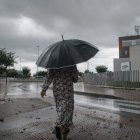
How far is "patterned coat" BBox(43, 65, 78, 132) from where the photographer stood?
5402 millimetres

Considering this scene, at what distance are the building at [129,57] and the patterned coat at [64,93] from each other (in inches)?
724

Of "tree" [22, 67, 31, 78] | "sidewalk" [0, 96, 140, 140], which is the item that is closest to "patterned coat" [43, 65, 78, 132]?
"sidewalk" [0, 96, 140, 140]

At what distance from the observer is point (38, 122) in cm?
764

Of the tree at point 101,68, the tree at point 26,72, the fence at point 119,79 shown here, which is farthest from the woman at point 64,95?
the tree at point 26,72

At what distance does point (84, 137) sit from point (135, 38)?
96.9 metres

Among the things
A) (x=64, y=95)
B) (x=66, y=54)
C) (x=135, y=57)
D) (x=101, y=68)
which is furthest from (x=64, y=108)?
(x=101, y=68)

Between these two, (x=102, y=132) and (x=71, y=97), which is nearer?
(x=71, y=97)

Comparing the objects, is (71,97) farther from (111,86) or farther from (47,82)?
(111,86)

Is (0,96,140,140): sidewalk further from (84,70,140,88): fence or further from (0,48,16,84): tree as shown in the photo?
(0,48,16,84): tree

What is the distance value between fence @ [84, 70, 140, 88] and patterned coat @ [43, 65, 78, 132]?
16802mm

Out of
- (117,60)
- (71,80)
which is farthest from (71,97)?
(117,60)

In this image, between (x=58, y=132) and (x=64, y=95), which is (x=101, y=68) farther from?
(x=64, y=95)

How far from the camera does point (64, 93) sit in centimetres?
543

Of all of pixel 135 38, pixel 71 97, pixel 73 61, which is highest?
pixel 135 38
